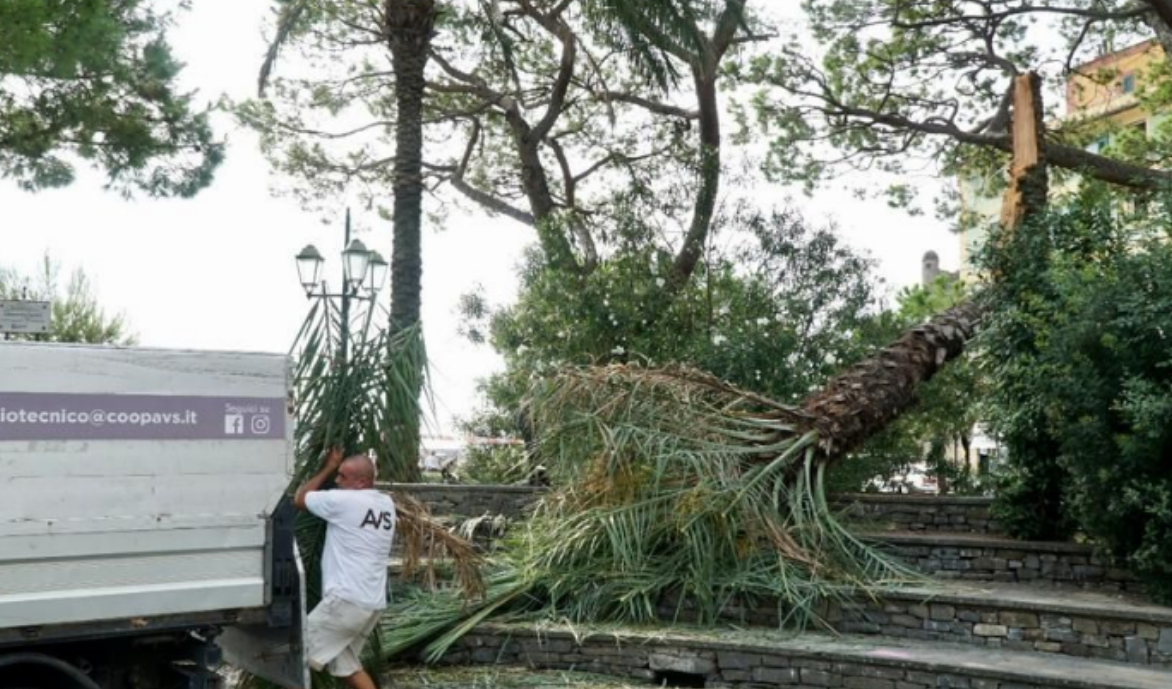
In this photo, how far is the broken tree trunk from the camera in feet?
34.0

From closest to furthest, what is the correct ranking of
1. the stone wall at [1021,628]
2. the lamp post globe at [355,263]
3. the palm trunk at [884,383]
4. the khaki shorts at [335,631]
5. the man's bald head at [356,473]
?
the khaki shorts at [335,631], the man's bald head at [356,473], the stone wall at [1021,628], the lamp post globe at [355,263], the palm trunk at [884,383]

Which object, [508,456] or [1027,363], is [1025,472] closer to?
[1027,363]

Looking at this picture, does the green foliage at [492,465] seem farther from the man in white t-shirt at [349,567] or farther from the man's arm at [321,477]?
the man in white t-shirt at [349,567]

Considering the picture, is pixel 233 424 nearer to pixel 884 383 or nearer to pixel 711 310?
pixel 884 383

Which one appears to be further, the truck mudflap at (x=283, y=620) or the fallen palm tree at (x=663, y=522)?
the fallen palm tree at (x=663, y=522)

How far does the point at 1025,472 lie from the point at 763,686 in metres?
3.33

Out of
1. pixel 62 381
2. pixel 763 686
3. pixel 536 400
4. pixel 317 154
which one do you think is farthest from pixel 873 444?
pixel 317 154

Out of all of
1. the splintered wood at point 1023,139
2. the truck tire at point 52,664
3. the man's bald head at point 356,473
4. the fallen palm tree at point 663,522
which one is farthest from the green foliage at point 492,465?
the truck tire at point 52,664

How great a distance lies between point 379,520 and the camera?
646cm

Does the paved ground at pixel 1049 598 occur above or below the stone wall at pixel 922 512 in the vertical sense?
below

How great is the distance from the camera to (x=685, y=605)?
876 centimetres

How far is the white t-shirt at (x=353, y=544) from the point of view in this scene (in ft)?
20.9

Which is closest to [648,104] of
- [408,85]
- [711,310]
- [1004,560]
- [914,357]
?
[711,310]

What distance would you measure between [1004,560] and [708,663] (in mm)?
2925
